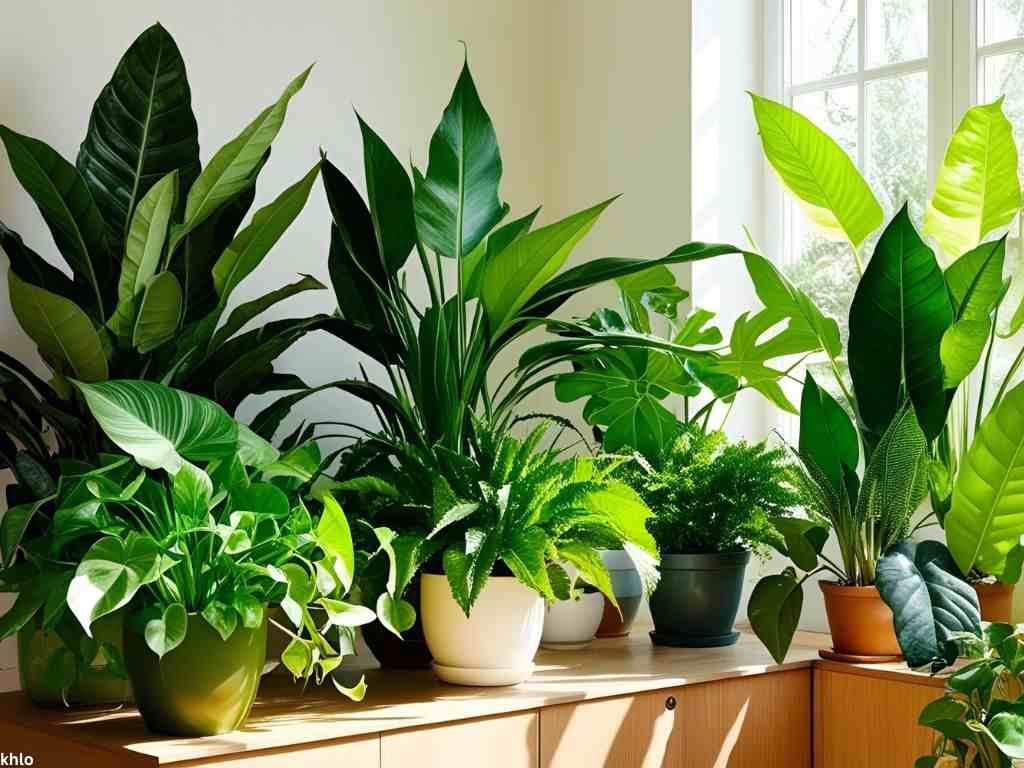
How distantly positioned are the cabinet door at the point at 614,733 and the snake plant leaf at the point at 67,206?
0.90m

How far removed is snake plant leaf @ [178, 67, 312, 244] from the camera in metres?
1.68

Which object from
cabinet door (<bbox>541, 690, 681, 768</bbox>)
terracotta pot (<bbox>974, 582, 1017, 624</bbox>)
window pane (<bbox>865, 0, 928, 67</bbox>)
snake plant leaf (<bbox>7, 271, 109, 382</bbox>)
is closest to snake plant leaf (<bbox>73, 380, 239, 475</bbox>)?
snake plant leaf (<bbox>7, 271, 109, 382</bbox>)

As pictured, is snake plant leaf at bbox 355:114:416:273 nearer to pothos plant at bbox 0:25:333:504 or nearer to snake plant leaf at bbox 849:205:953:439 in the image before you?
pothos plant at bbox 0:25:333:504

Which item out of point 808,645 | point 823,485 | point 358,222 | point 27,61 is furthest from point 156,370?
point 808,645

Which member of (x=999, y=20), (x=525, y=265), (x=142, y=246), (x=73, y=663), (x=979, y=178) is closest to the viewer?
(x=73, y=663)

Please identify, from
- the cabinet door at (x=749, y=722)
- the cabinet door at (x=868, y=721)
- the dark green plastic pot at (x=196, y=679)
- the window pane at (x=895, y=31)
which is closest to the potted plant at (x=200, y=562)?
the dark green plastic pot at (x=196, y=679)

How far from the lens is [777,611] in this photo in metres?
1.92

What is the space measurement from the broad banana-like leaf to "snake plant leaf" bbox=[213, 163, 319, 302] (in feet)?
0.32

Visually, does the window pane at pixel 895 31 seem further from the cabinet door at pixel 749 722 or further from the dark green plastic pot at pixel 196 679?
the dark green plastic pot at pixel 196 679

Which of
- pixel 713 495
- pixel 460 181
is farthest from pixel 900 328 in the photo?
pixel 460 181

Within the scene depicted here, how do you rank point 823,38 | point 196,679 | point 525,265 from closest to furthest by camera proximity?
point 196,679 → point 525,265 → point 823,38

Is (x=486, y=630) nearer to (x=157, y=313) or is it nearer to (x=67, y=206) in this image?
(x=157, y=313)

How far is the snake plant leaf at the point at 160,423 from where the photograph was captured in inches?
54.4

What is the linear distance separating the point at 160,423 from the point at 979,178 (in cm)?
139
